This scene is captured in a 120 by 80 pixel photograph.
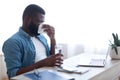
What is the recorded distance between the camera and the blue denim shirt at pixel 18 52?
1833 millimetres

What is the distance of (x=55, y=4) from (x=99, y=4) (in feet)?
2.25

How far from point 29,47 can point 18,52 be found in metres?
0.14

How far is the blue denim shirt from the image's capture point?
1833mm

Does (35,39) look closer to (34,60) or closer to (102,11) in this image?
(34,60)

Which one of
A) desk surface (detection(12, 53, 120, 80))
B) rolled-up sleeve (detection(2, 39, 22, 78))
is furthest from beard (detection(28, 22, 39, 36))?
desk surface (detection(12, 53, 120, 80))

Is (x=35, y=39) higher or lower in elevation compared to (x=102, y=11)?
lower

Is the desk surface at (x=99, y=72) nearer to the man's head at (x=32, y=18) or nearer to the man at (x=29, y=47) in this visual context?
the man at (x=29, y=47)

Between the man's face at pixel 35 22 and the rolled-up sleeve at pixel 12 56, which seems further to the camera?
the man's face at pixel 35 22

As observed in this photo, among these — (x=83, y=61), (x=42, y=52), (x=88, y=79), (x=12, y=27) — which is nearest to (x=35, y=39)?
(x=42, y=52)

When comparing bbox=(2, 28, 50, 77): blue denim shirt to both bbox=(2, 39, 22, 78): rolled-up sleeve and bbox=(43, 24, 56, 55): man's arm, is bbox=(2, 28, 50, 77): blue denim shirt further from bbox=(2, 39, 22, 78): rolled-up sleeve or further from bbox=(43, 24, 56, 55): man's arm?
bbox=(43, 24, 56, 55): man's arm

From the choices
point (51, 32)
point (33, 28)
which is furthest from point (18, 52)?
point (51, 32)

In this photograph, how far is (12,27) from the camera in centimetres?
366

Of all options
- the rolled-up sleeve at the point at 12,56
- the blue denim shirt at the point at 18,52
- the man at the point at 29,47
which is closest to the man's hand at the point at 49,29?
the man at the point at 29,47

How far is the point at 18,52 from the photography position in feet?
6.23
